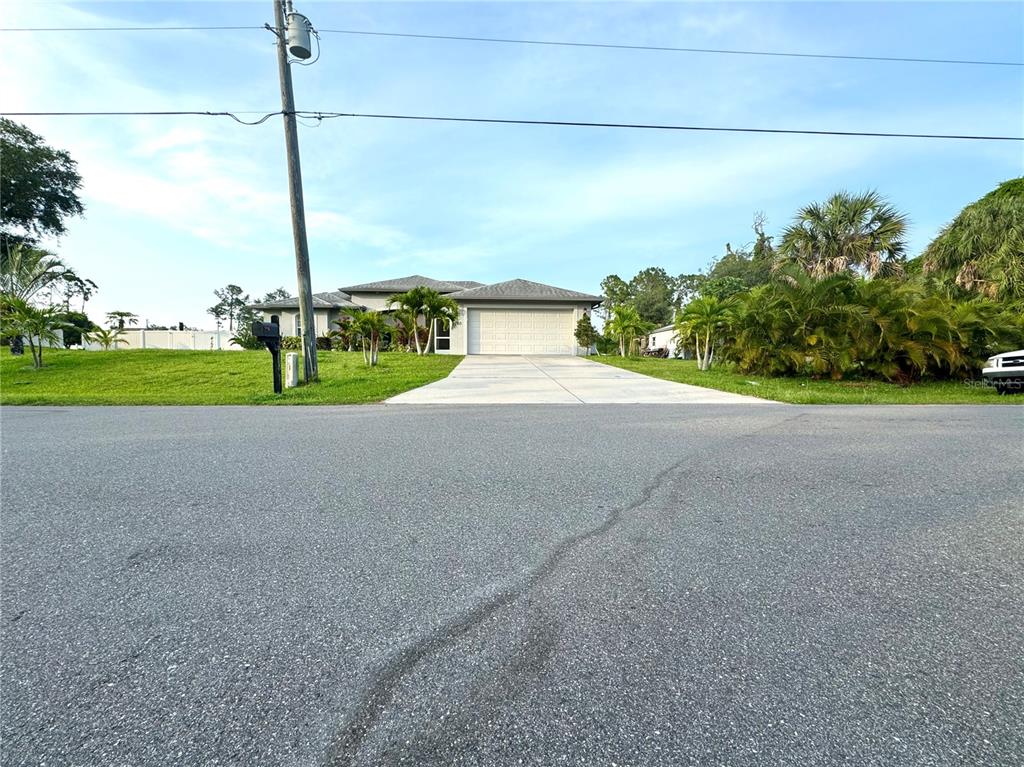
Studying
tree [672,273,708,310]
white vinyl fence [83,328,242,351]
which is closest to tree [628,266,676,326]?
tree [672,273,708,310]

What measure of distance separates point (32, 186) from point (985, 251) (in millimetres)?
43977

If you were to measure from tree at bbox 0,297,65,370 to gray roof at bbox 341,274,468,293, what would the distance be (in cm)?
1468

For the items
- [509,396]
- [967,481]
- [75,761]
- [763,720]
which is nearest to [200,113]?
[509,396]

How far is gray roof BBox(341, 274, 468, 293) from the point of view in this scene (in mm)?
26781

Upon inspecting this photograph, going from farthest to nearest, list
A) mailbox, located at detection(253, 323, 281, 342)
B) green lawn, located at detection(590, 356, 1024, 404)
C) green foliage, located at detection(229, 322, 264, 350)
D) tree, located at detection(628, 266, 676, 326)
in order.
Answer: tree, located at detection(628, 266, 676, 326), green foliage, located at detection(229, 322, 264, 350), green lawn, located at detection(590, 356, 1024, 404), mailbox, located at detection(253, 323, 281, 342)

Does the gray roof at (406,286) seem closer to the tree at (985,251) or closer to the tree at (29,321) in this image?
the tree at (29,321)

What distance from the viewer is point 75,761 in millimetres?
1152

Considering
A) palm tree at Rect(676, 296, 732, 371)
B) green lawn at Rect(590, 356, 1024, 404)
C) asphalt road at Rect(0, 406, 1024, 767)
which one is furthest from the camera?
palm tree at Rect(676, 296, 732, 371)

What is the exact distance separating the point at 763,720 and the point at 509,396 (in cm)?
772

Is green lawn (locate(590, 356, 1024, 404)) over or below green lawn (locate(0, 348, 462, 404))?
below

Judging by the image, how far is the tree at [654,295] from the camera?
47.2 m

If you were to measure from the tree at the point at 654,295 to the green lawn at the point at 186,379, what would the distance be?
3549 centimetres

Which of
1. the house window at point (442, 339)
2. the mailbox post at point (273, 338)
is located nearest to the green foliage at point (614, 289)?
the house window at point (442, 339)

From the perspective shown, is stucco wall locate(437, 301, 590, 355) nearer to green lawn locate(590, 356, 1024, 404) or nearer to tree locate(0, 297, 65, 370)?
green lawn locate(590, 356, 1024, 404)
